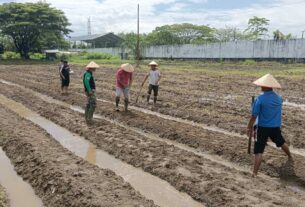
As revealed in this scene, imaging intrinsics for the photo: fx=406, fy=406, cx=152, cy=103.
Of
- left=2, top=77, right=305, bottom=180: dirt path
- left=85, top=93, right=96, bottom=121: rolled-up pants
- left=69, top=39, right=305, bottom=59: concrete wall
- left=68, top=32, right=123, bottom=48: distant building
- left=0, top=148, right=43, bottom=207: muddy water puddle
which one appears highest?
left=68, top=32, right=123, bottom=48: distant building

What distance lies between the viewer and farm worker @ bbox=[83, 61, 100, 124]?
10602 mm

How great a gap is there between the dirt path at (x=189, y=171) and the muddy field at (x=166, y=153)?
0.01m

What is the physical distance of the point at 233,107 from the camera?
43.3 ft

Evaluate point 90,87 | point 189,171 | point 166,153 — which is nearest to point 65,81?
point 90,87

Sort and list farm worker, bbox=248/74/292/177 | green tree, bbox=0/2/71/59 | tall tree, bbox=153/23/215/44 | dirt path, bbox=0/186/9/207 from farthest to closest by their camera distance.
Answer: tall tree, bbox=153/23/215/44, green tree, bbox=0/2/71/59, farm worker, bbox=248/74/292/177, dirt path, bbox=0/186/9/207

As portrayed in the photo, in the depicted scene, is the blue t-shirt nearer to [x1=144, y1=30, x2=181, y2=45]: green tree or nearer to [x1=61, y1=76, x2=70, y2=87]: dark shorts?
[x1=61, y1=76, x2=70, y2=87]: dark shorts

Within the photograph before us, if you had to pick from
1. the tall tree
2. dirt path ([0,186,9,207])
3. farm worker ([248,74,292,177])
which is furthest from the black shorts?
the tall tree

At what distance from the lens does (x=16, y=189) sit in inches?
249

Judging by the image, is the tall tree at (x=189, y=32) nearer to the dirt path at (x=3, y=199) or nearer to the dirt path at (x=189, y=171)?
the dirt path at (x=189, y=171)

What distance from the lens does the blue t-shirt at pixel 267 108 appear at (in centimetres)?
640

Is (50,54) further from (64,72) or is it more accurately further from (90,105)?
(90,105)

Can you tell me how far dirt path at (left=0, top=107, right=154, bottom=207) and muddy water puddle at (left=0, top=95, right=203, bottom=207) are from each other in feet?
0.99

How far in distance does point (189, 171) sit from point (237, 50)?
43.1 meters

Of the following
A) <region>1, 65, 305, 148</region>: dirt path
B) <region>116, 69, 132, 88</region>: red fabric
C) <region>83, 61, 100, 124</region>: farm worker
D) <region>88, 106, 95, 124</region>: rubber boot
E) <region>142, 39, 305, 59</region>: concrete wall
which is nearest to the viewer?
<region>1, 65, 305, 148</region>: dirt path
